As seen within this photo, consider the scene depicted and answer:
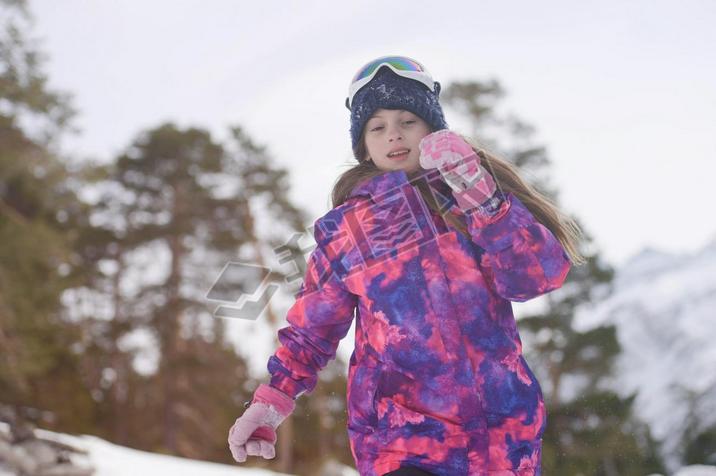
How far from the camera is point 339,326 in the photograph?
1.97 meters

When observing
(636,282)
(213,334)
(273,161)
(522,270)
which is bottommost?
(522,270)

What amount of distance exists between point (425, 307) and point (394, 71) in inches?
31.6

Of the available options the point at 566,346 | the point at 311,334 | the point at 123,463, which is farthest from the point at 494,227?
the point at 566,346

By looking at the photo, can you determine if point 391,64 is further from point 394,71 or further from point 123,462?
point 123,462

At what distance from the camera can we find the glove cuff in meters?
1.91

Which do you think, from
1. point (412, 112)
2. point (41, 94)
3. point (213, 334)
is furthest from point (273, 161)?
point (412, 112)

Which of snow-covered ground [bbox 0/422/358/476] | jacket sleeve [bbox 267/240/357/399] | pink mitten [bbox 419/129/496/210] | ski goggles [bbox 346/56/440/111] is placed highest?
snow-covered ground [bbox 0/422/358/476]

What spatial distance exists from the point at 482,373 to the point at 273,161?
15729 mm

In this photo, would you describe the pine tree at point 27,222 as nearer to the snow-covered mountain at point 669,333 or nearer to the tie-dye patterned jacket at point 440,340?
the tie-dye patterned jacket at point 440,340

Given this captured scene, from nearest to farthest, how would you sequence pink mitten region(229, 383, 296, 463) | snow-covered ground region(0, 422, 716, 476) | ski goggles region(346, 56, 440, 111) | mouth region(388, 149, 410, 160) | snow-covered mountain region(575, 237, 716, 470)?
pink mitten region(229, 383, 296, 463), mouth region(388, 149, 410, 160), ski goggles region(346, 56, 440, 111), snow-covered ground region(0, 422, 716, 476), snow-covered mountain region(575, 237, 716, 470)

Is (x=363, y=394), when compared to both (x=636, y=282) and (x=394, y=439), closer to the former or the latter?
(x=394, y=439)

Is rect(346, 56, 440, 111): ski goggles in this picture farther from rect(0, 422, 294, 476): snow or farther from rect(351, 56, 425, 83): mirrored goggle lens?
rect(0, 422, 294, 476): snow

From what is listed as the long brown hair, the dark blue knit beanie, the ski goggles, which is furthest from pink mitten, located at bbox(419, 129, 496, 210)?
the ski goggles

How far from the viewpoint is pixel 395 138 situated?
2025 millimetres
